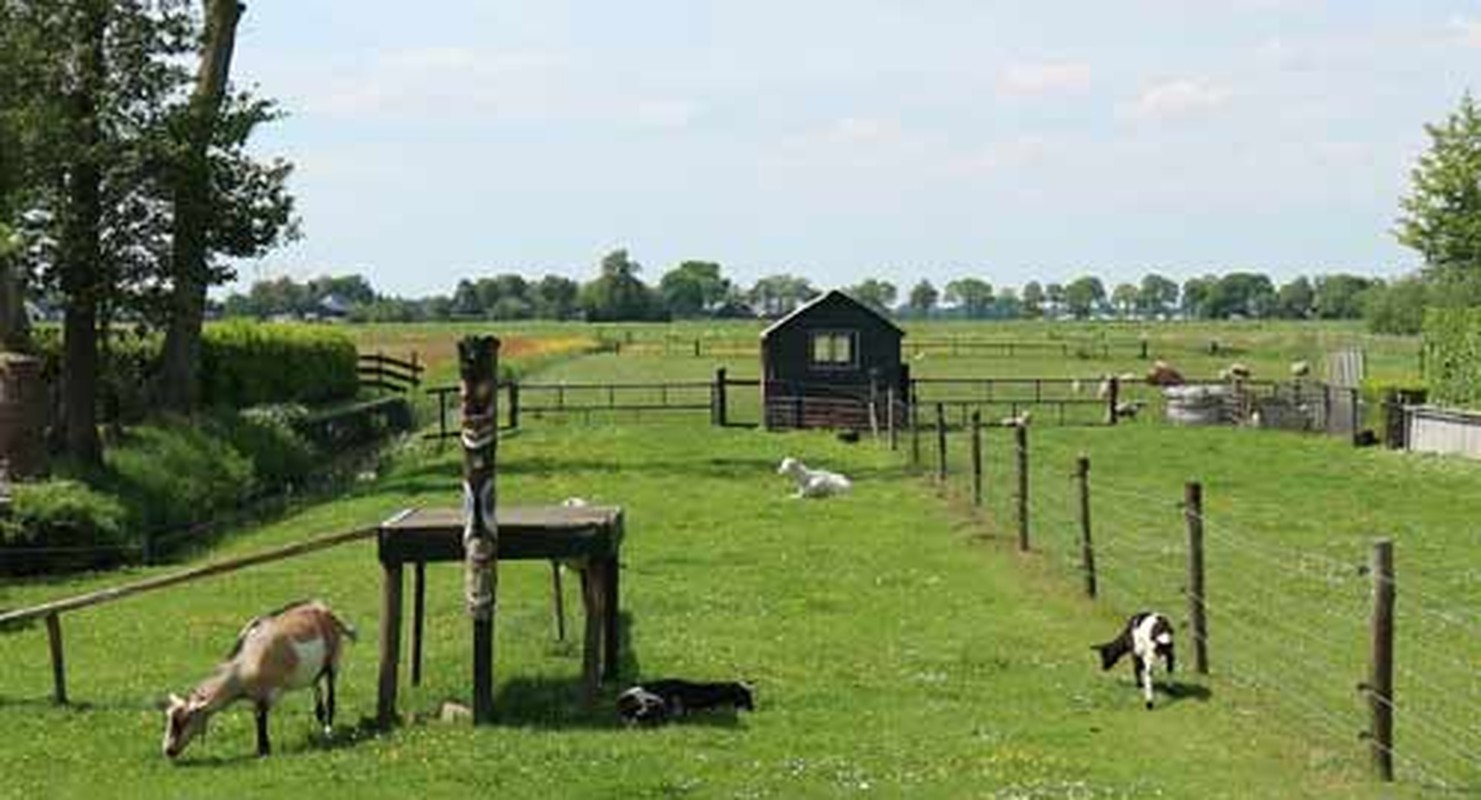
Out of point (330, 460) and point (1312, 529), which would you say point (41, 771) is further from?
point (330, 460)

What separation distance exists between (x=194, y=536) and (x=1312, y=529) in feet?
63.5

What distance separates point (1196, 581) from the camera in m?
17.4

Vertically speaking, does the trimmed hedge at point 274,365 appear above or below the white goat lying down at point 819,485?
above

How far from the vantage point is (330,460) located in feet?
166

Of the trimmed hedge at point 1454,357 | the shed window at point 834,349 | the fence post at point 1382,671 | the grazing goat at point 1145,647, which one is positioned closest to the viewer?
the fence post at point 1382,671

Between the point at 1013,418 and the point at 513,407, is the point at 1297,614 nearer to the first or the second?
the point at 1013,418

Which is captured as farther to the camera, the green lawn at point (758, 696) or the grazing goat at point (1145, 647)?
the grazing goat at point (1145, 647)

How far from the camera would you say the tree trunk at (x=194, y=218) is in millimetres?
39688

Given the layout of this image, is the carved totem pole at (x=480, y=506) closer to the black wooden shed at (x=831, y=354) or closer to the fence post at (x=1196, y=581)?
the fence post at (x=1196, y=581)

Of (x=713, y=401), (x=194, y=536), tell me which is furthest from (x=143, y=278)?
(x=713, y=401)

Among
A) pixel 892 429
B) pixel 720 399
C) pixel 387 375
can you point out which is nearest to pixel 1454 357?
pixel 892 429

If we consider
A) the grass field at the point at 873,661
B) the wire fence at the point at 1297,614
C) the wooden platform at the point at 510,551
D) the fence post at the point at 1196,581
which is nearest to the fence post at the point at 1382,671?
the wire fence at the point at 1297,614

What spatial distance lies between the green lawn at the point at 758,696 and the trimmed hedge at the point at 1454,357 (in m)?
21.6

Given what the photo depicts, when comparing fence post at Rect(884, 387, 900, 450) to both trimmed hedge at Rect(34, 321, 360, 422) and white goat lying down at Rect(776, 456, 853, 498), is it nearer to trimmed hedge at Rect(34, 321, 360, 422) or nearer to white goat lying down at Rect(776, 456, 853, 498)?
white goat lying down at Rect(776, 456, 853, 498)
